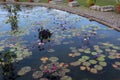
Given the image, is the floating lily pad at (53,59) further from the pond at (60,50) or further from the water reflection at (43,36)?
the water reflection at (43,36)

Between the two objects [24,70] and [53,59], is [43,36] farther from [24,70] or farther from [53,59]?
[24,70]

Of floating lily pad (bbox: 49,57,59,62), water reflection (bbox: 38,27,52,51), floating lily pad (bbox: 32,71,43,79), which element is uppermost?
water reflection (bbox: 38,27,52,51)

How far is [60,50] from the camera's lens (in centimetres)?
823

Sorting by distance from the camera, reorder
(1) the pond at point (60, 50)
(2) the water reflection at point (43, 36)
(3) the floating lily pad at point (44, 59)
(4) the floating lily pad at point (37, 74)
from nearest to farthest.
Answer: (4) the floating lily pad at point (37, 74) < (1) the pond at point (60, 50) < (3) the floating lily pad at point (44, 59) < (2) the water reflection at point (43, 36)

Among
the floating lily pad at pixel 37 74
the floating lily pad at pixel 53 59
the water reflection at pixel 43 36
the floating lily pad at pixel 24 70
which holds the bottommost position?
the floating lily pad at pixel 37 74

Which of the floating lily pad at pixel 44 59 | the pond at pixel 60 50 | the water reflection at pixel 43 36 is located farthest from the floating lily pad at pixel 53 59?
the water reflection at pixel 43 36

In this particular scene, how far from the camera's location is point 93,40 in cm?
917

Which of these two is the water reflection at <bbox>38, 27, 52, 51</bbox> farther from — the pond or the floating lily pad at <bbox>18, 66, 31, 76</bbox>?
the floating lily pad at <bbox>18, 66, 31, 76</bbox>

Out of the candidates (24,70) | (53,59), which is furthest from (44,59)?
(24,70)

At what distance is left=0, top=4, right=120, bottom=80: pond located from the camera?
6.33 metres

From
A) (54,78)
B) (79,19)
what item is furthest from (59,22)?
(54,78)

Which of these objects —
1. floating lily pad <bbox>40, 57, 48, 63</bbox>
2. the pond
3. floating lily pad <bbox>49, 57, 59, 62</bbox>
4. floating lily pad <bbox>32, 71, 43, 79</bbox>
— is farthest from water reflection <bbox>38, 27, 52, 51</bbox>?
floating lily pad <bbox>32, 71, 43, 79</bbox>

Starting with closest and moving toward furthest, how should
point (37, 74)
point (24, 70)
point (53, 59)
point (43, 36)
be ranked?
point (37, 74)
point (24, 70)
point (53, 59)
point (43, 36)

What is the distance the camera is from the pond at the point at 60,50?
6.33m
